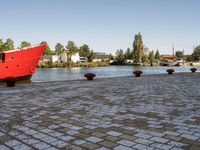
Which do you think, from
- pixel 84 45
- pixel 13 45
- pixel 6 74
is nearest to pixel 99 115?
pixel 6 74

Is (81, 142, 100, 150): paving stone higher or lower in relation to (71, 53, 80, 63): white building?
lower

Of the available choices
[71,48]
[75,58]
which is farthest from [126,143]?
[75,58]

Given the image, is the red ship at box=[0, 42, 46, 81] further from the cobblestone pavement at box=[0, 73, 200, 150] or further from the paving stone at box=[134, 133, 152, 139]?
the paving stone at box=[134, 133, 152, 139]

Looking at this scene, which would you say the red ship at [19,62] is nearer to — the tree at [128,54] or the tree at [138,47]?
the tree at [138,47]

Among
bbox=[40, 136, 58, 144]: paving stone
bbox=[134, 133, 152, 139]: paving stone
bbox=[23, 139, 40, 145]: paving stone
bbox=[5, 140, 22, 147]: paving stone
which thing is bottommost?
bbox=[134, 133, 152, 139]: paving stone

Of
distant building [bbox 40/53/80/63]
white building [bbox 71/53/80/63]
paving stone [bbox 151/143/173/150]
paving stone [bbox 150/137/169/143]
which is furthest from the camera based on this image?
white building [bbox 71/53/80/63]

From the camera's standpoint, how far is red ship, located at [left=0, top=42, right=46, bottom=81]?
22.5 m

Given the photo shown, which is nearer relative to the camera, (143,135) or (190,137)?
(190,137)

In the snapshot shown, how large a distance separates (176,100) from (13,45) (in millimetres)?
83750

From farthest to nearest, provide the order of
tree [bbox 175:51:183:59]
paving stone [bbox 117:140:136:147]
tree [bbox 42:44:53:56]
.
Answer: tree [bbox 175:51:183:59]
tree [bbox 42:44:53:56]
paving stone [bbox 117:140:136:147]

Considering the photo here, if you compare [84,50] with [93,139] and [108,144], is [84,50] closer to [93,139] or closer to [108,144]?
[93,139]

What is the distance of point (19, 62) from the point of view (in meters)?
24.2

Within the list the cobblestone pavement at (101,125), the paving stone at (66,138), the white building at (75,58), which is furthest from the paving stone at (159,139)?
the white building at (75,58)

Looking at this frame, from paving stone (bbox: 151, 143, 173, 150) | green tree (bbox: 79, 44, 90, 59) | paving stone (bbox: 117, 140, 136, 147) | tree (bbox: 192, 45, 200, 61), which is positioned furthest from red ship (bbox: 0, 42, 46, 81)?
tree (bbox: 192, 45, 200, 61)
